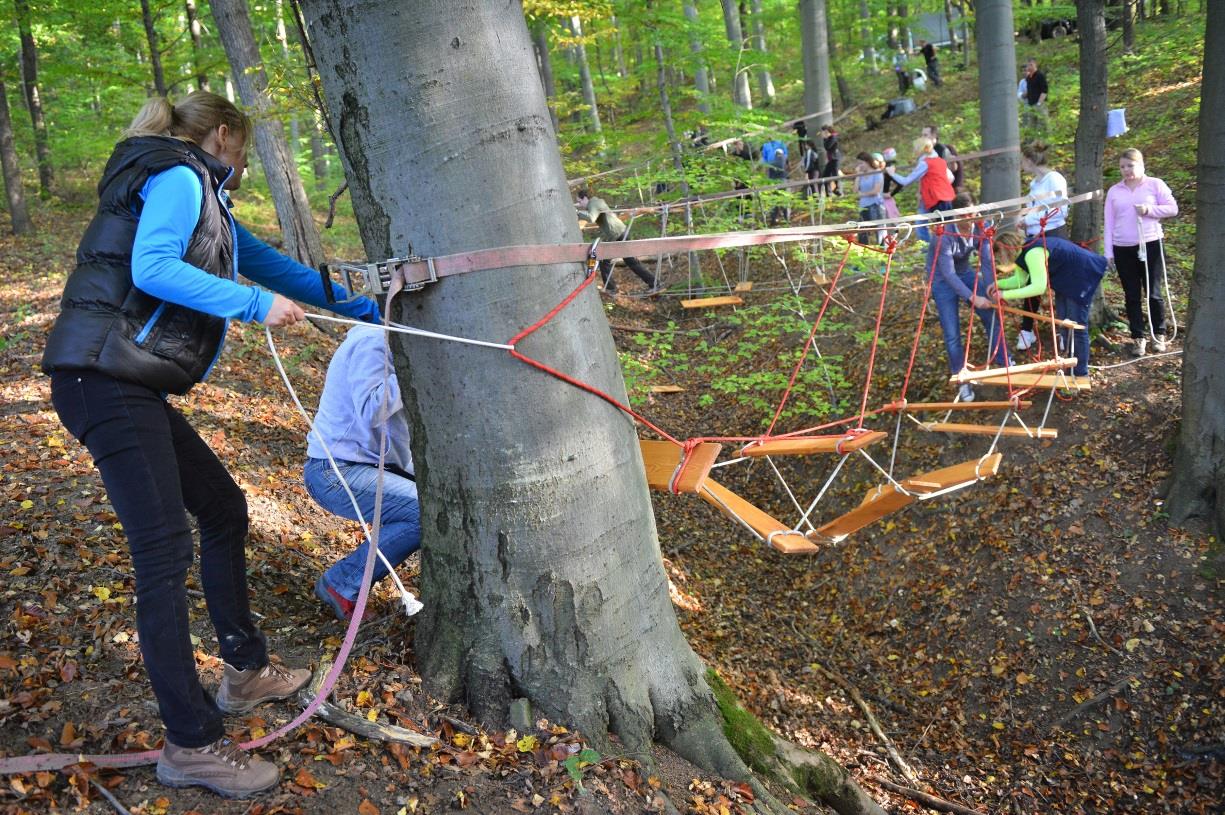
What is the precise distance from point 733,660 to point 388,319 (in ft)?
9.87

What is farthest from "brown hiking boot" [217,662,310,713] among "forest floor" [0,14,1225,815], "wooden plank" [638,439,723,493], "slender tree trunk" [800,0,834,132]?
"slender tree trunk" [800,0,834,132]

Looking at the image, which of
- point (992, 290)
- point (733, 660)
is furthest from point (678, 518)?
point (992, 290)

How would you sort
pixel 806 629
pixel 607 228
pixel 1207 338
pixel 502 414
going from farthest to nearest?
pixel 607 228, pixel 806 629, pixel 1207 338, pixel 502 414

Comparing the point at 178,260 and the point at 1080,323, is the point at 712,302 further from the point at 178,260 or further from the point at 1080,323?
the point at 178,260

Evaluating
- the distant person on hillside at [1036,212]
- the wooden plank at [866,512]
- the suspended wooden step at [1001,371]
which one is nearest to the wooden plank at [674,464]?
the wooden plank at [866,512]

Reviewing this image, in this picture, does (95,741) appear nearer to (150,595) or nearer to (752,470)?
(150,595)

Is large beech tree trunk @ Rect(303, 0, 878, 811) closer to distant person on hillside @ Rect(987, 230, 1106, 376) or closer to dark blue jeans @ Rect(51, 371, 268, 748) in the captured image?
dark blue jeans @ Rect(51, 371, 268, 748)

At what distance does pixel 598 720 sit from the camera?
2760 mm

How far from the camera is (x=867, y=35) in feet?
79.3

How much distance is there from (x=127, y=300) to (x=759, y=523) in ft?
7.62

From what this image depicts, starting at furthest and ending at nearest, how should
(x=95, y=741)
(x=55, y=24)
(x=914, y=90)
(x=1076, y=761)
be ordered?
(x=914, y=90) → (x=55, y=24) → (x=1076, y=761) → (x=95, y=741)

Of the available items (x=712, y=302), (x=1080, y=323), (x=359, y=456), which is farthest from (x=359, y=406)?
(x=712, y=302)

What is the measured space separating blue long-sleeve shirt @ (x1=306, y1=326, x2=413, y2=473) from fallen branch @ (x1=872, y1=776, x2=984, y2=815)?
2.74m

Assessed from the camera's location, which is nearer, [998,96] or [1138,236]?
[1138,236]
